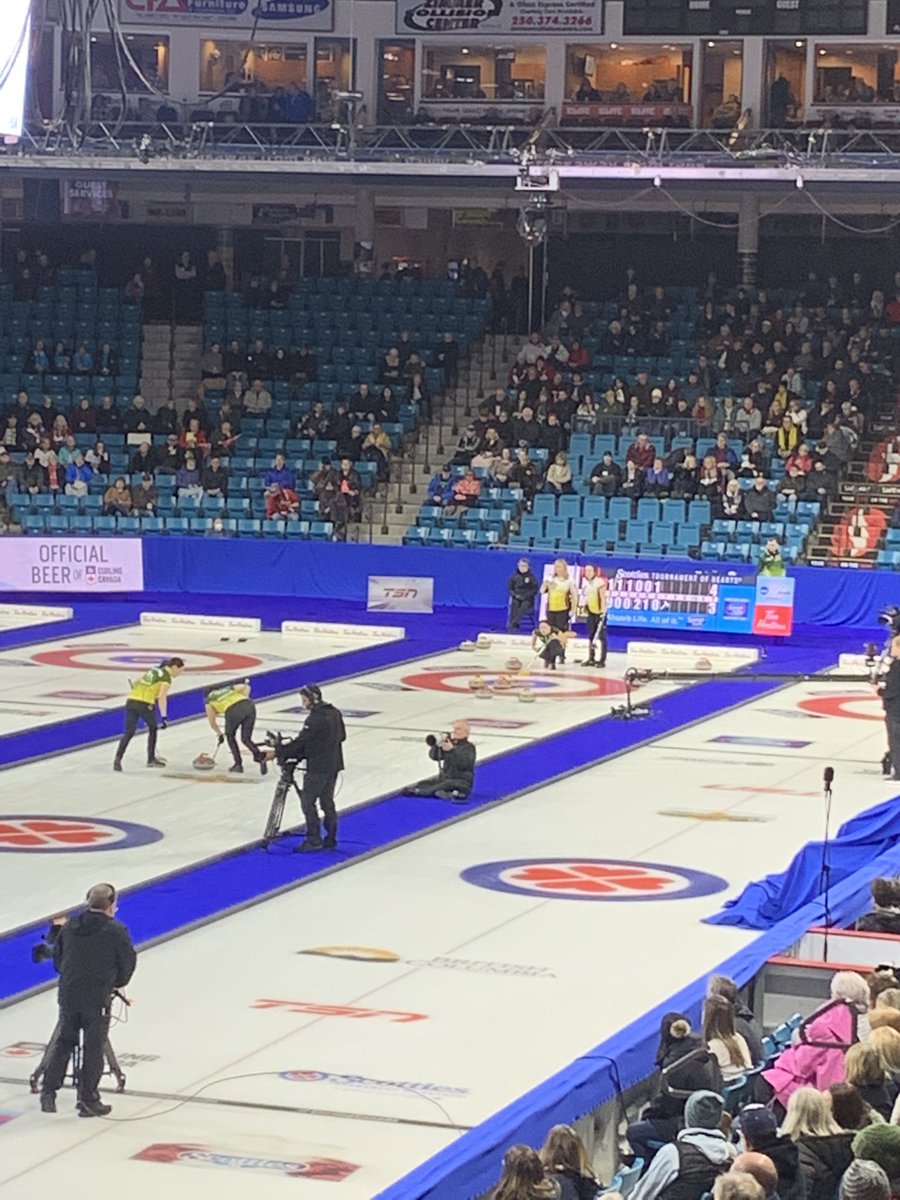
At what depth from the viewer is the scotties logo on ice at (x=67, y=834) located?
20.2 meters

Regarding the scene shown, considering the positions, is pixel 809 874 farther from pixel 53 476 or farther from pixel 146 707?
pixel 53 476

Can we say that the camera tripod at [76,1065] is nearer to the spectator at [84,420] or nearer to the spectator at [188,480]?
the spectator at [188,480]

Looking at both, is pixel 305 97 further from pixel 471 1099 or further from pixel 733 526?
pixel 471 1099

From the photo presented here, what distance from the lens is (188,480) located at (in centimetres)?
4166

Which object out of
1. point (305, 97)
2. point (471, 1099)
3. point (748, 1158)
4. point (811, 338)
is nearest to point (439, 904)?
point (471, 1099)

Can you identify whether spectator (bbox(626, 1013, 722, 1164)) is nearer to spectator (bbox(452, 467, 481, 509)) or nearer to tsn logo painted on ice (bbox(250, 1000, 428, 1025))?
tsn logo painted on ice (bbox(250, 1000, 428, 1025))

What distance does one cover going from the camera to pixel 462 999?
15.7 m

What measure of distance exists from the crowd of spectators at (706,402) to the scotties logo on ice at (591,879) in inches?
748

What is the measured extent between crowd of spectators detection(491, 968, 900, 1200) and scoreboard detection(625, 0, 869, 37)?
37382 mm

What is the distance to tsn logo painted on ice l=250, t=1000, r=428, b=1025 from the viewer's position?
15.2 meters

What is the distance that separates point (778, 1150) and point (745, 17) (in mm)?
40730

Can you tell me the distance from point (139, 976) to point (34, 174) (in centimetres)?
3066

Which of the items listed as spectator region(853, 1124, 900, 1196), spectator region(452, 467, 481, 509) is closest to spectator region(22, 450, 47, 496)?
spectator region(452, 467, 481, 509)

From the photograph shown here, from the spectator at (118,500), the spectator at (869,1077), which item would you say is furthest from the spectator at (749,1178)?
the spectator at (118,500)
